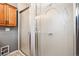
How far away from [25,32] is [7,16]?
0.23m

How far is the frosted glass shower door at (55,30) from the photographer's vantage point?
3.66 ft

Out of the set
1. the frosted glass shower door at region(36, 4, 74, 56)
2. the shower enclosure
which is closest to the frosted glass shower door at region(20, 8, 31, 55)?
the shower enclosure

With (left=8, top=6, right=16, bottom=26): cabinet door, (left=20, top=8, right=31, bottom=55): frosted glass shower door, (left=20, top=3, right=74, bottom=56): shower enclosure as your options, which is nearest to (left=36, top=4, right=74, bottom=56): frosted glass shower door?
(left=20, top=3, right=74, bottom=56): shower enclosure

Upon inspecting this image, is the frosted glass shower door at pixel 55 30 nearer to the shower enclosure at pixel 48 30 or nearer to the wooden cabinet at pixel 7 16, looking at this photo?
the shower enclosure at pixel 48 30

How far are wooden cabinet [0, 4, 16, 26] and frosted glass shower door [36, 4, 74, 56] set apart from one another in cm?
24

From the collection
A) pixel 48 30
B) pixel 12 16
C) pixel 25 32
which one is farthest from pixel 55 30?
pixel 12 16

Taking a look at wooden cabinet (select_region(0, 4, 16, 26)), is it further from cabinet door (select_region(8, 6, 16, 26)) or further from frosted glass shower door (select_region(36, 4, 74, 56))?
frosted glass shower door (select_region(36, 4, 74, 56))

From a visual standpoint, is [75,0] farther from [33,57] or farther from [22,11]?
[33,57]

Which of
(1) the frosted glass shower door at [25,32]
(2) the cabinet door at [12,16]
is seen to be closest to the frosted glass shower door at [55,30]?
(1) the frosted glass shower door at [25,32]

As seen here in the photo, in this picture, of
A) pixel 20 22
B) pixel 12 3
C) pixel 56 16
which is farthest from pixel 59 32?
pixel 12 3

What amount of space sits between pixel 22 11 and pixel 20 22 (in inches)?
4.4

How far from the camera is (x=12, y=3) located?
1173 millimetres

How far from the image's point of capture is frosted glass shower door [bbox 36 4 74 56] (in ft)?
3.66

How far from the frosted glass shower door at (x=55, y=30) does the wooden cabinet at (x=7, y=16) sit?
0.24 metres
